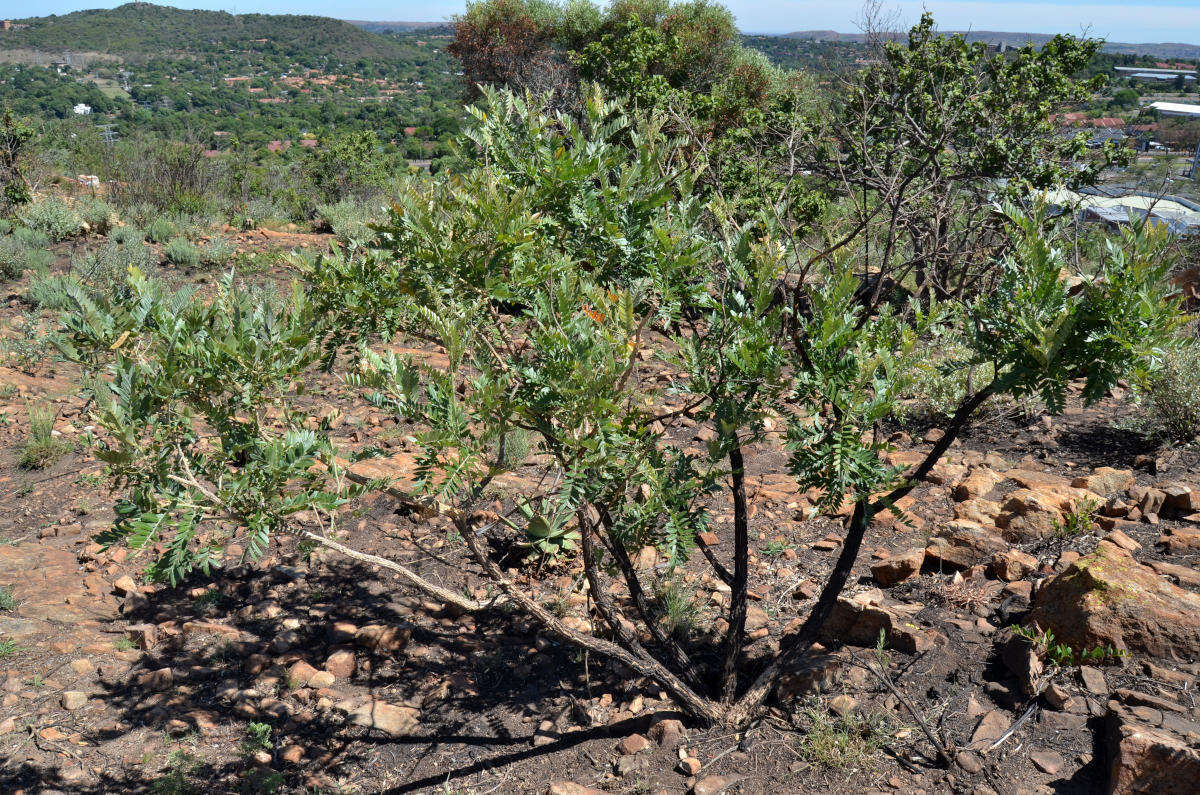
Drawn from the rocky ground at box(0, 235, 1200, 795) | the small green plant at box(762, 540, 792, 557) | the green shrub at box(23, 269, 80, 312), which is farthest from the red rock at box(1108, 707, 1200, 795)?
the green shrub at box(23, 269, 80, 312)

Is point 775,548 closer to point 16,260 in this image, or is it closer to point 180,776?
point 180,776

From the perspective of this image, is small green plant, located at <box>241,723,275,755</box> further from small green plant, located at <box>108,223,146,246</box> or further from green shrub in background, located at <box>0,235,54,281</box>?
small green plant, located at <box>108,223,146,246</box>

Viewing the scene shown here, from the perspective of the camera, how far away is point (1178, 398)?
5.40 metres

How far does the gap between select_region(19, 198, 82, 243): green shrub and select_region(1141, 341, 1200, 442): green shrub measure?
11.1 m

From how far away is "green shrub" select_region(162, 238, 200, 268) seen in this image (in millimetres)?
9250

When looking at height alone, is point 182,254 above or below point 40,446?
above

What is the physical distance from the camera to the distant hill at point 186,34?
3029 inches

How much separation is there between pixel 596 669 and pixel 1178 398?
4.39m

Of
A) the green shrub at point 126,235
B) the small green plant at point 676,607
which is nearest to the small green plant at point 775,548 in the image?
the small green plant at point 676,607

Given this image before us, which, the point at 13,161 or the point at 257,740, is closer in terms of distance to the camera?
Result: the point at 257,740

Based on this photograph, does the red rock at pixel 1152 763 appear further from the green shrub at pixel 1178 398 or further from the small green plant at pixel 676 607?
the green shrub at pixel 1178 398

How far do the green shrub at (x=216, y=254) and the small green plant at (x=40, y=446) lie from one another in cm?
422

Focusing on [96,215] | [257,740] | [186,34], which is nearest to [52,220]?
[96,215]

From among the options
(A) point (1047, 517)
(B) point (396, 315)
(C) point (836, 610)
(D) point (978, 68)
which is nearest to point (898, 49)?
(D) point (978, 68)
